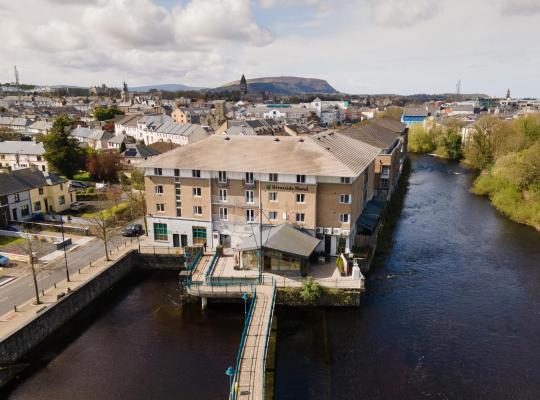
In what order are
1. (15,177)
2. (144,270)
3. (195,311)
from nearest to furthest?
1. (195,311)
2. (144,270)
3. (15,177)

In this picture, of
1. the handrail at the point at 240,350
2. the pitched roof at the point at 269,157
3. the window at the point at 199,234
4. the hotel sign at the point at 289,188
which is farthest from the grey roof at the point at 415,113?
the handrail at the point at 240,350

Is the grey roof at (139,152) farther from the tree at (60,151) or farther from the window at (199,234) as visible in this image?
the window at (199,234)

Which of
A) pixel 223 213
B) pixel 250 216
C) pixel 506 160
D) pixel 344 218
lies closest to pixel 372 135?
pixel 506 160

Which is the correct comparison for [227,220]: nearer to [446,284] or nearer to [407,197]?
[446,284]

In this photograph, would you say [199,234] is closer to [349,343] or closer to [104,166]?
[349,343]

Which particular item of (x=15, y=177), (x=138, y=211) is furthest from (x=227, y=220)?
(x=15, y=177)

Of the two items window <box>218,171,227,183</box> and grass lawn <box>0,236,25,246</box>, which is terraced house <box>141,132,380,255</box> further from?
grass lawn <box>0,236,25,246</box>
